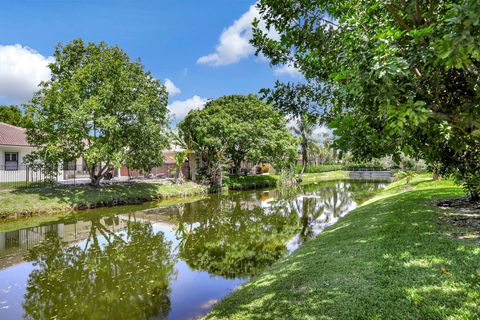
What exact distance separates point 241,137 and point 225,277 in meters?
26.8

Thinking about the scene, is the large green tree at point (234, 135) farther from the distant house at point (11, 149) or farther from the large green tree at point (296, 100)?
the large green tree at point (296, 100)

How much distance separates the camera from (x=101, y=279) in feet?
29.7

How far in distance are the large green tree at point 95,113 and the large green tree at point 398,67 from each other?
746 inches

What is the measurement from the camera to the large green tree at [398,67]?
92.7 inches

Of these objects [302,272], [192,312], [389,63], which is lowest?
[192,312]

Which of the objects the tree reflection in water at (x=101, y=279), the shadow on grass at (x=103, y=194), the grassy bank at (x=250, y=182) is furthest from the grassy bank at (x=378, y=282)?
the grassy bank at (x=250, y=182)

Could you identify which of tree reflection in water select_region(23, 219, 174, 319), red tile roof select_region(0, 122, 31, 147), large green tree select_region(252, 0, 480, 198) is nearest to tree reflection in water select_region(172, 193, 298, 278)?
tree reflection in water select_region(23, 219, 174, 319)

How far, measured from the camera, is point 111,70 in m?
24.2

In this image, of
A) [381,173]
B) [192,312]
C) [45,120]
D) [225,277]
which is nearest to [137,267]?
[225,277]

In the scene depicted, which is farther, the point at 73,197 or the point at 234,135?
the point at 234,135

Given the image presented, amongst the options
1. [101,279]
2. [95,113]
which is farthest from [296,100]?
[95,113]

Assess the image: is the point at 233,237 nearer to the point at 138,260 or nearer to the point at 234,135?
the point at 138,260

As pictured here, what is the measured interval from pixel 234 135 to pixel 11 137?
835 inches

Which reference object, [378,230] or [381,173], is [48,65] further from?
[381,173]
